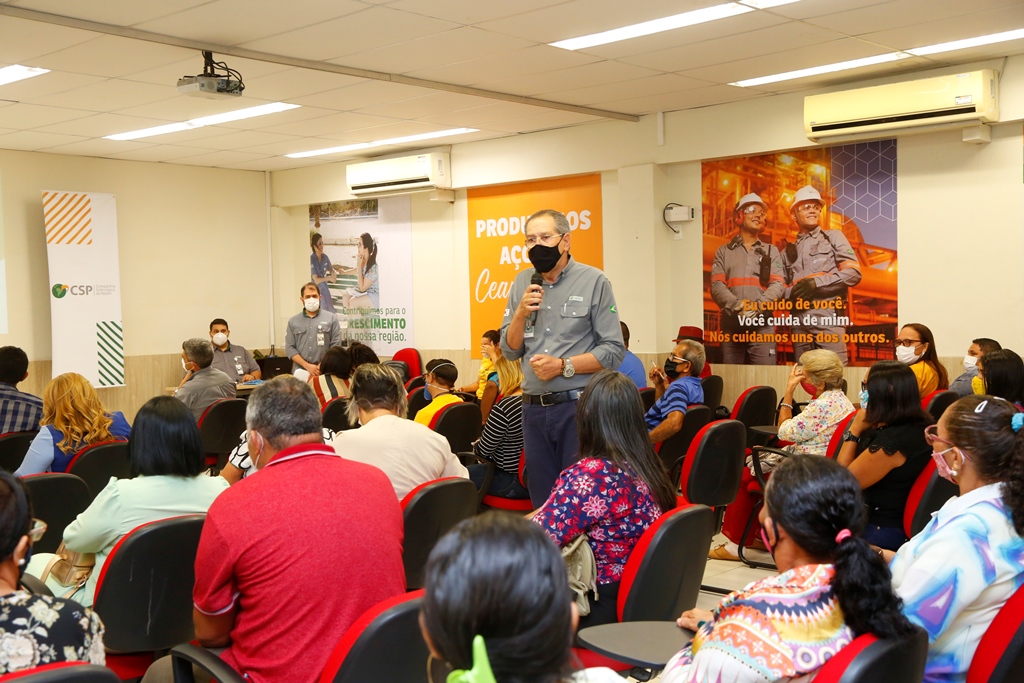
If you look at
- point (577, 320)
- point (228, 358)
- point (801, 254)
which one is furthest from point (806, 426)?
point (228, 358)

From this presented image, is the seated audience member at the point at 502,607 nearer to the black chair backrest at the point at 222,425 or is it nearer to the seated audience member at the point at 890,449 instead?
the seated audience member at the point at 890,449

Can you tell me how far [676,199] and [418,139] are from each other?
2.75 meters

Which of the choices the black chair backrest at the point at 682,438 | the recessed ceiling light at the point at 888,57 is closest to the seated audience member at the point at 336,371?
the black chair backrest at the point at 682,438

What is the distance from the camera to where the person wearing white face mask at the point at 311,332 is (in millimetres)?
10102

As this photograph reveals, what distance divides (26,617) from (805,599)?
142cm

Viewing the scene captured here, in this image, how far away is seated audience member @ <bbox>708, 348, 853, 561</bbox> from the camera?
493 cm

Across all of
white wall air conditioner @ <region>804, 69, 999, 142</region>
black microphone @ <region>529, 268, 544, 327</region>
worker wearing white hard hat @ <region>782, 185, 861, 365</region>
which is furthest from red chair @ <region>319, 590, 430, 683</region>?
worker wearing white hard hat @ <region>782, 185, 861, 365</region>

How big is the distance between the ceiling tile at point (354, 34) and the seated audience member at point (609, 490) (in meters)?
3.19

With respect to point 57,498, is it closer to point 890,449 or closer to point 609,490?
point 609,490

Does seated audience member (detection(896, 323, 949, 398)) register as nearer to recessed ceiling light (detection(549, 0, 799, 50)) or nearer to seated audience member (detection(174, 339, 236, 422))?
recessed ceiling light (detection(549, 0, 799, 50))

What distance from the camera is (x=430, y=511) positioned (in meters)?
3.20

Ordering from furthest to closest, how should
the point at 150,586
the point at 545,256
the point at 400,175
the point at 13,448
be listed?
the point at 400,175
the point at 13,448
the point at 545,256
the point at 150,586

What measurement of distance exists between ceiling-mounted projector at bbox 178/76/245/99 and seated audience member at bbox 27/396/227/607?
3.54 m

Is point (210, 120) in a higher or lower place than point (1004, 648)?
higher
